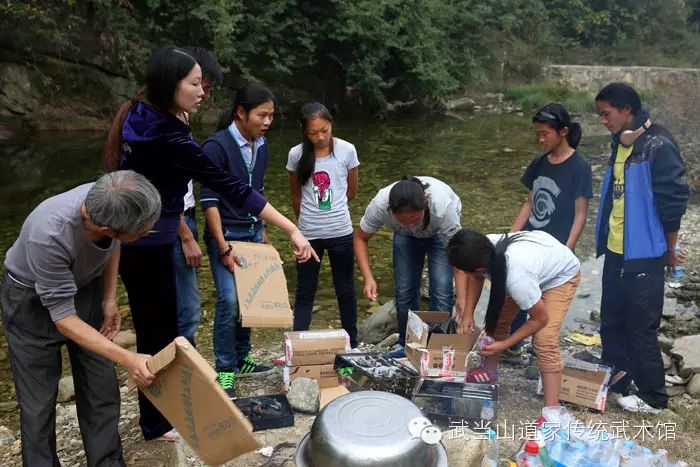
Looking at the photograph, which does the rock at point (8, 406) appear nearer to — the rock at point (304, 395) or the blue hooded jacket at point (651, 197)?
the rock at point (304, 395)

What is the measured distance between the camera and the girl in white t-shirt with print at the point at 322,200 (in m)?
3.55

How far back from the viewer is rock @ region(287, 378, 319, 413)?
310 centimetres

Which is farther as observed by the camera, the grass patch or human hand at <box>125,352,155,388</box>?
the grass patch

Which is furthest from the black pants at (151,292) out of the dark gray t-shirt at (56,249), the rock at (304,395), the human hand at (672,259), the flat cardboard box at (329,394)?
the human hand at (672,259)

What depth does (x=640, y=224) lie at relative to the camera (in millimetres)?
3111

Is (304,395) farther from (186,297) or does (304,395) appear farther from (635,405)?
(635,405)

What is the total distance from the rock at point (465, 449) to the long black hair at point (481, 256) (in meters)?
0.73

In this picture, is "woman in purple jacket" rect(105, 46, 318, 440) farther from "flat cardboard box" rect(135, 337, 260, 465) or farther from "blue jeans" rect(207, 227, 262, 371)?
"flat cardboard box" rect(135, 337, 260, 465)

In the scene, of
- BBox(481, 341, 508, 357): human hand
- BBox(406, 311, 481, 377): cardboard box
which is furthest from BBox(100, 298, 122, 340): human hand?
BBox(481, 341, 508, 357): human hand

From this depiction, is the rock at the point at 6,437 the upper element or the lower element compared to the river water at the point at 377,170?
lower

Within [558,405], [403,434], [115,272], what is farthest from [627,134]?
[115,272]

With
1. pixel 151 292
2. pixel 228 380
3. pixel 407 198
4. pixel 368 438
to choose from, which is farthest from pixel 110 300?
pixel 407 198

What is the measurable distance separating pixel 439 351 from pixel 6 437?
2410 millimetres

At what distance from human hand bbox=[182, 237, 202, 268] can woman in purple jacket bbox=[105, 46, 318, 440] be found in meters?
0.33
